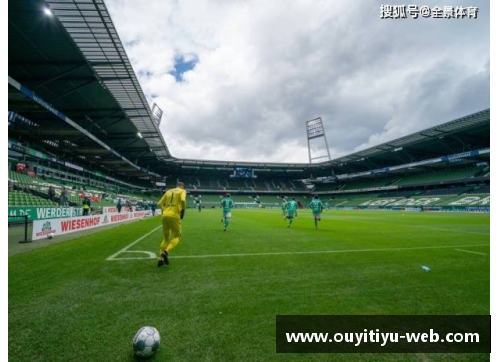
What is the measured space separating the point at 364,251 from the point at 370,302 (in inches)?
184

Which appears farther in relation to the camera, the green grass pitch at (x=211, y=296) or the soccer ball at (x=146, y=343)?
the green grass pitch at (x=211, y=296)

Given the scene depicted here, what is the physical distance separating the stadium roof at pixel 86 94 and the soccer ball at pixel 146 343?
20.0 meters

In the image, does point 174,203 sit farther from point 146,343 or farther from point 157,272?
point 146,343

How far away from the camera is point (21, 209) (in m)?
14.4

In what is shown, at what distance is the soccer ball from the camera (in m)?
2.52

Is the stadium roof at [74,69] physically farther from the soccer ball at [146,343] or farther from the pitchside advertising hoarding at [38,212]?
the soccer ball at [146,343]

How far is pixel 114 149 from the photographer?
151ft

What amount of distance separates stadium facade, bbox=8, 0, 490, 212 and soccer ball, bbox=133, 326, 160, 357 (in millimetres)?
16981

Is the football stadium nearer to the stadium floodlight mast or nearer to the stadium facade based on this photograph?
the stadium facade

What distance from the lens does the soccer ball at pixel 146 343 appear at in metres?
2.52

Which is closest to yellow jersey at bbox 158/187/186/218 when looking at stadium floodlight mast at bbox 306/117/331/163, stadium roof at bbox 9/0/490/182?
stadium roof at bbox 9/0/490/182

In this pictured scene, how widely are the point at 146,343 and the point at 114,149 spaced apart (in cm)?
5050

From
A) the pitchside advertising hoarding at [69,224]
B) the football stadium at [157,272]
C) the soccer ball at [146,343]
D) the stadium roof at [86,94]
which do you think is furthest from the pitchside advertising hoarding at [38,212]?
the soccer ball at [146,343]

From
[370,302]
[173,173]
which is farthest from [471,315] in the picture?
[173,173]
